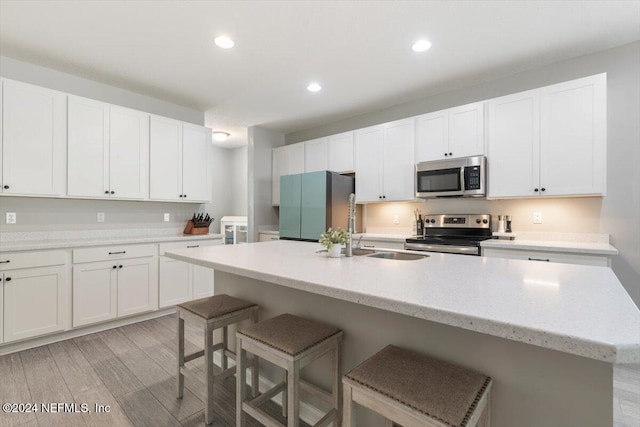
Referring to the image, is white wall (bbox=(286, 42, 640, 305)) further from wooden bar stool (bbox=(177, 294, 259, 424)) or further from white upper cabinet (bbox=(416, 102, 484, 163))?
wooden bar stool (bbox=(177, 294, 259, 424))

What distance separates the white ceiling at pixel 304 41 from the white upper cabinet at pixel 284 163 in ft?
4.02

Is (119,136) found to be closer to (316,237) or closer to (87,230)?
(87,230)

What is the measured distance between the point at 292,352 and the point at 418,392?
53 cm

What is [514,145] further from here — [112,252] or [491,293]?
[112,252]

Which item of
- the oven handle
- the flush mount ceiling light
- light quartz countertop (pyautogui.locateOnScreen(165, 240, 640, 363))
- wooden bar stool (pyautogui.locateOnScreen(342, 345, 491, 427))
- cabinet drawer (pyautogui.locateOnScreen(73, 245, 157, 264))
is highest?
the flush mount ceiling light

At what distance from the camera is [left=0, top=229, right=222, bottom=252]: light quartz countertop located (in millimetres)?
2716

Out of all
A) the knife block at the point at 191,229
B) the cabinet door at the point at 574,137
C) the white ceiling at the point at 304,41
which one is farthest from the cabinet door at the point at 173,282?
the cabinet door at the point at 574,137

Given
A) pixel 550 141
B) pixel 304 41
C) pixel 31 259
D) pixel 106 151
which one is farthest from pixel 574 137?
pixel 31 259

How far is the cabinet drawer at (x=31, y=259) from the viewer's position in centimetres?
252

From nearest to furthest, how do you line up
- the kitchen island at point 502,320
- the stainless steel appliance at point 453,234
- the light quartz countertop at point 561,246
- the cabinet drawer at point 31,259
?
the kitchen island at point 502,320
the light quartz countertop at point 561,246
the cabinet drawer at point 31,259
the stainless steel appliance at point 453,234

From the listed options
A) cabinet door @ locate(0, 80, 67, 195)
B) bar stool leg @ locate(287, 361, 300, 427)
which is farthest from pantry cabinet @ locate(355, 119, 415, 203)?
cabinet door @ locate(0, 80, 67, 195)

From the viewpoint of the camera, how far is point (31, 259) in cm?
263

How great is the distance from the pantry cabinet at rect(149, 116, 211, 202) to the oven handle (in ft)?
9.14

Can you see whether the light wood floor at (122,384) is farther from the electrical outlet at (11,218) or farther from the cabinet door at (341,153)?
the cabinet door at (341,153)
